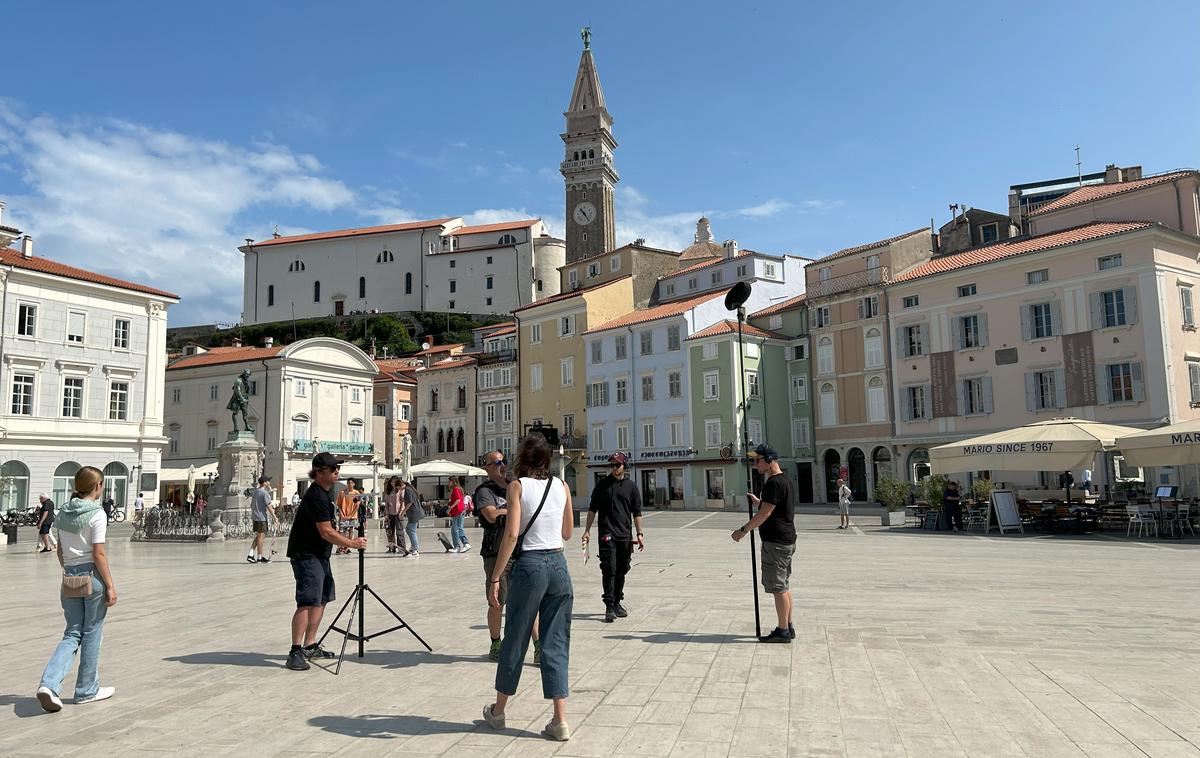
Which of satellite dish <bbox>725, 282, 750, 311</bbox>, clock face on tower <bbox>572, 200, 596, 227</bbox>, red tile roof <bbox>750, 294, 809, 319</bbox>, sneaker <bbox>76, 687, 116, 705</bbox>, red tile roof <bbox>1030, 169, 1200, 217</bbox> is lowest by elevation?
sneaker <bbox>76, 687, 116, 705</bbox>

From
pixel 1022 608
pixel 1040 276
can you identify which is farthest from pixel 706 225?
pixel 1022 608

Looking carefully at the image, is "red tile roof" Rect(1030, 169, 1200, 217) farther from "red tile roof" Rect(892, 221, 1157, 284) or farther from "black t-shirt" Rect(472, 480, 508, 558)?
"black t-shirt" Rect(472, 480, 508, 558)

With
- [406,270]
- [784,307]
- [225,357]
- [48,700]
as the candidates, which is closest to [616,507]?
[48,700]

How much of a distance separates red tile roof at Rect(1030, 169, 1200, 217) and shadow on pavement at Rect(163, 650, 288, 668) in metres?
41.5

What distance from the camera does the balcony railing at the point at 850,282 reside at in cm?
4359

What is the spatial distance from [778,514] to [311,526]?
4.01 m

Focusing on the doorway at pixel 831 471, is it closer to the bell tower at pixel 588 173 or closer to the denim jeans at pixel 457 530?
the denim jeans at pixel 457 530

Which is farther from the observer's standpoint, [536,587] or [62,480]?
[62,480]

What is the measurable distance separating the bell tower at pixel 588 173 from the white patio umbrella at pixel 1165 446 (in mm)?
86493

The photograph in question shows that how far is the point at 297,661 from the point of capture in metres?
7.07

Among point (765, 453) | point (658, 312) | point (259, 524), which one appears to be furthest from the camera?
point (658, 312)

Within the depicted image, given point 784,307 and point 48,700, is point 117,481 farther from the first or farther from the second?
point 48,700

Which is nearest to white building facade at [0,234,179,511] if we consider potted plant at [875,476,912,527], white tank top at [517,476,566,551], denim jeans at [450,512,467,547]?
denim jeans at [450,512,467,547]

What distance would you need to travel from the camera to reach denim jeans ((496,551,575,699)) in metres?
5.19
